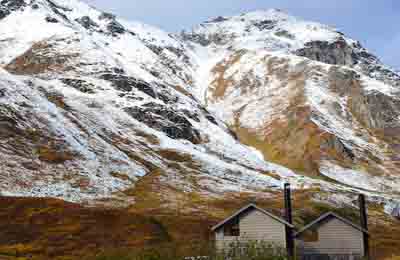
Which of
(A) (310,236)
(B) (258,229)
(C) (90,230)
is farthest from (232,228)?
(C) (90,230)

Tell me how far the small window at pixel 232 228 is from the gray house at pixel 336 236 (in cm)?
678

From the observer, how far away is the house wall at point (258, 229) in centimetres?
5669

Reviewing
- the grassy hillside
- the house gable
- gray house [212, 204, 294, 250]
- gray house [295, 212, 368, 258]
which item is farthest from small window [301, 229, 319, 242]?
the grassy hillside

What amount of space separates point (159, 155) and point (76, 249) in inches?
3956


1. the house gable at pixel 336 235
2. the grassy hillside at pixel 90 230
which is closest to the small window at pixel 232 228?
the house gable at pixel 336 235

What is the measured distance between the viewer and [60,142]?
146m

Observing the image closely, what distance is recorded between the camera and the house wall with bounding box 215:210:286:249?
56.7m

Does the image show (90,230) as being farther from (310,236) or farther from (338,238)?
(338,238)

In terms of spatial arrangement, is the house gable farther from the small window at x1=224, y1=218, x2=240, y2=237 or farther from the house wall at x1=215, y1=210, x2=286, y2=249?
the small window at x1=224, y1=218, x2=240, y2=237

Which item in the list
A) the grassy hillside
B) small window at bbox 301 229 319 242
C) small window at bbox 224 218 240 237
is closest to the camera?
small window at bbox 224 218 240 237

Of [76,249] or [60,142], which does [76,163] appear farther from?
[76,249]

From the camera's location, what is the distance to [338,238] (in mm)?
57969

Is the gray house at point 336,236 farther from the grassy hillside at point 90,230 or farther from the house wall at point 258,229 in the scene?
the grassy hillside at point 90,230

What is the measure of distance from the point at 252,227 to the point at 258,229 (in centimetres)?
70
